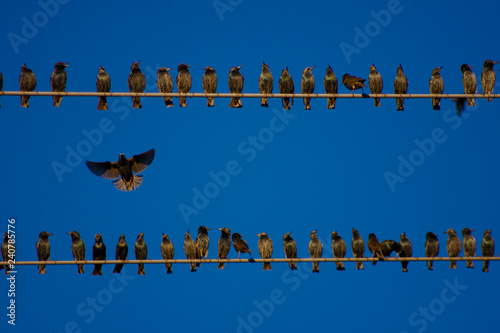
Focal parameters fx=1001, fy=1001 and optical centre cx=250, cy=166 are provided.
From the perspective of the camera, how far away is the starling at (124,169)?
899 inches

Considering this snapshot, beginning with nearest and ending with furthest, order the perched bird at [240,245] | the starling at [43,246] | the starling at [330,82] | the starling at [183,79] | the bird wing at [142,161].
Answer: the starling at [43,246] → the perched bird at [240,245] → the starling at [330,82] → the starling at [183,79] → the bird wing at [142,161]

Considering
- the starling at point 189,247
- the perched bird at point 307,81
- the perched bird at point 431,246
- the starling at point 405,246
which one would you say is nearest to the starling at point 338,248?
the starling at point 405,246

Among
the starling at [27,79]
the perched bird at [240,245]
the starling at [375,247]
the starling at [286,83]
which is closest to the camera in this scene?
the starling at [27,79]

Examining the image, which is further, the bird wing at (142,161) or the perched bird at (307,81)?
the bird wing at (142,161)

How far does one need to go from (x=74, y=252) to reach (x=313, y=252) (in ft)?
16.9

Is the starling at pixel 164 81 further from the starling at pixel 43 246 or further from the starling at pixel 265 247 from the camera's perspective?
the starling at pixel 43 246

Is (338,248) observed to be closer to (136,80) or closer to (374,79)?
(374,79)

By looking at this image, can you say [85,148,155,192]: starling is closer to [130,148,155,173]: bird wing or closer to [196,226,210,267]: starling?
[130,148,155,173]: bird wing

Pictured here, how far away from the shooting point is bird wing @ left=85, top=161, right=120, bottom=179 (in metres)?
22.9

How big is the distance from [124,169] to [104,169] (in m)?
0.47

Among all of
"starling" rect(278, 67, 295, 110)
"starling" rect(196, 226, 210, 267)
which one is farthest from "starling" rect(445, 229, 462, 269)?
"starling" rect(196, 226, 210, 267)

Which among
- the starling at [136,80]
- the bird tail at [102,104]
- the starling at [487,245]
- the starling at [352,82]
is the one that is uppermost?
the starling at [136,80]

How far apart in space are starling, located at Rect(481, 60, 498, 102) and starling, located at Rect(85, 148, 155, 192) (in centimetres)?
759

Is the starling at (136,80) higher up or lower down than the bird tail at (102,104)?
higher up
